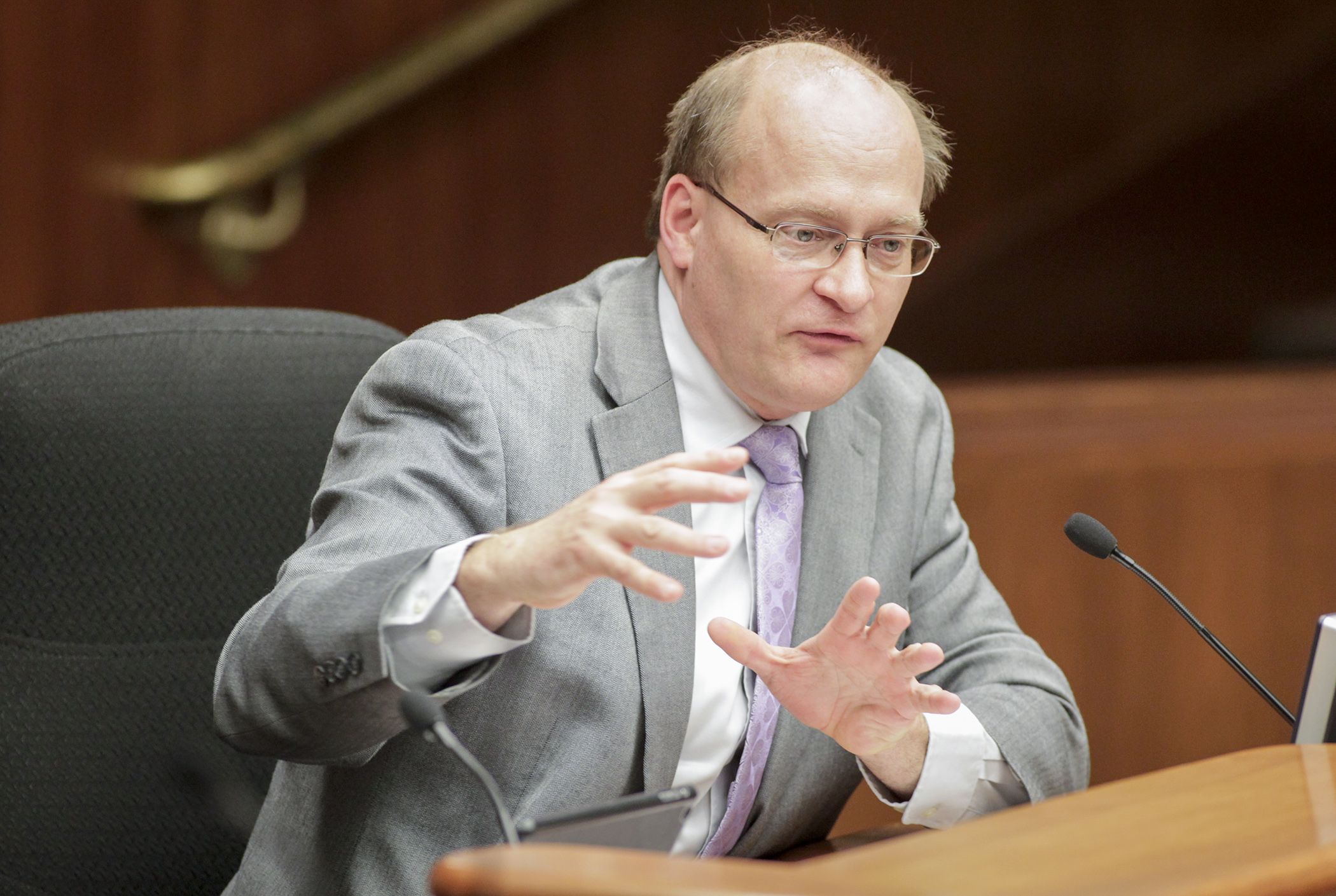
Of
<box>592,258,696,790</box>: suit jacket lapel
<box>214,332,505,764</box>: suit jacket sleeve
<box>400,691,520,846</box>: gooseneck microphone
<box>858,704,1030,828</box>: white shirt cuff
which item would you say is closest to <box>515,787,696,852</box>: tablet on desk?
<box>400,691,520,846</box>: gooseneck microphone

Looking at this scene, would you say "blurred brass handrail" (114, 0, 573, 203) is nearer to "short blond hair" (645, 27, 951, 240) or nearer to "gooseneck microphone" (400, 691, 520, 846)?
"short blond hair" (645, 27, 951, 240)

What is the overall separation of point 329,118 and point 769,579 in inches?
67.1

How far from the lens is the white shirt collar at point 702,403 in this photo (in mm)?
1500

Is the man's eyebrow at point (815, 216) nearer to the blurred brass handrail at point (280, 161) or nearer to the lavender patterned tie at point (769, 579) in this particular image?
the lavender patterned tie at point (769, 579)

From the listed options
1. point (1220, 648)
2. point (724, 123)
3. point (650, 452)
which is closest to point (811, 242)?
point (724, 123)

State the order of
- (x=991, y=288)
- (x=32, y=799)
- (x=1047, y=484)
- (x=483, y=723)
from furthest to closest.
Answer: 1. (x=991, y=288)
2. (x=1047, y=484)
3. (x=32, y=799)
4. (x=483, y=723)

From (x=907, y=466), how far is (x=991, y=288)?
2.09 meters

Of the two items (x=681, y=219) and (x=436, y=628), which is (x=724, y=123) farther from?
(x=436, y=628)

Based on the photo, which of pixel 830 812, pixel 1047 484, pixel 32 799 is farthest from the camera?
pixel 1047 484

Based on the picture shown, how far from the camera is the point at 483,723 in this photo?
128 centimetres

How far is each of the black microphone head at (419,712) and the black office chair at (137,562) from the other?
2.08ft

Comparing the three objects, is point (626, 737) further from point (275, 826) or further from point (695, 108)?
point (695, 108)

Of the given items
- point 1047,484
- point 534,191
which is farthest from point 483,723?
point 534,191

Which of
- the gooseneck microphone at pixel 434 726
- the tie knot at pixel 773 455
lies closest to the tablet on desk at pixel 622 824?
the gooseneck microphone at pixel 434 726
